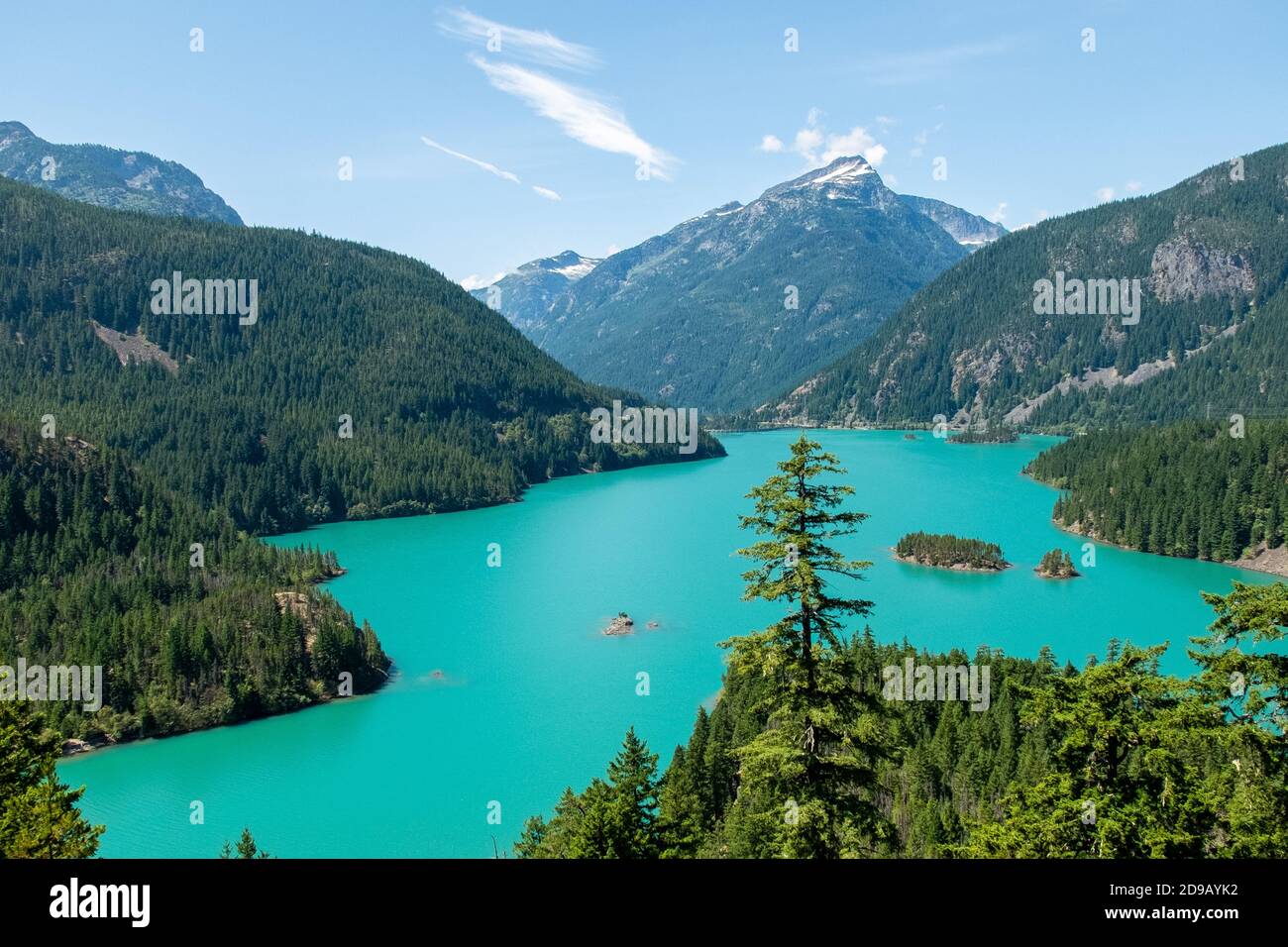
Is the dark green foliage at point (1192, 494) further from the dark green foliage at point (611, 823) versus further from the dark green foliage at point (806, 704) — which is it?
the dark green foliage at point (806, 704)

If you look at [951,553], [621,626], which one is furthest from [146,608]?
[951,553]

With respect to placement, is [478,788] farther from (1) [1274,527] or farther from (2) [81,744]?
(1) [1274,527]

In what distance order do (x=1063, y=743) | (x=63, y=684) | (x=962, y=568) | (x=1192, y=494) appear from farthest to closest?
(x=1192, y=494) < (x=962, y=568) < (x=63, y=684) < (x=1063, y=743)

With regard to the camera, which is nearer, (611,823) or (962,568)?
(611,823)

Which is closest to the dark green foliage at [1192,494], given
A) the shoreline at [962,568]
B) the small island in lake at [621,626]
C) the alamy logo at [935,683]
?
the shoreline at [962,568]

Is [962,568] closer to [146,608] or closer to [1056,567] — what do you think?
[1056,567]

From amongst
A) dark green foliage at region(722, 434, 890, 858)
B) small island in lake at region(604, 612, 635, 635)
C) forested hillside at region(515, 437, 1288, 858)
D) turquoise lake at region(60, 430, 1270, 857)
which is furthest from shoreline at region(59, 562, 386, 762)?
forested hillside at region(515, 437, 1288, 858)
